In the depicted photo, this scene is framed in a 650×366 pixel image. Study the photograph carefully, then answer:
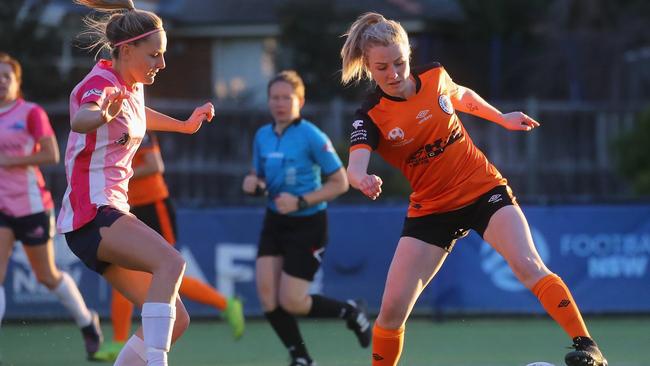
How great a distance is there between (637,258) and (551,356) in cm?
278

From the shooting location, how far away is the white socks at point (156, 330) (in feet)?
17.3

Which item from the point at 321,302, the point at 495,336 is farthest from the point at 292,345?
the point at 495,336

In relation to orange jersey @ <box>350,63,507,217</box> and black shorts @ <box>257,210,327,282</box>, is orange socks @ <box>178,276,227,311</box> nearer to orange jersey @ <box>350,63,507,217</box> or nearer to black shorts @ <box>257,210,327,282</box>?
black shorts @ <box>257,210,327,282</box>

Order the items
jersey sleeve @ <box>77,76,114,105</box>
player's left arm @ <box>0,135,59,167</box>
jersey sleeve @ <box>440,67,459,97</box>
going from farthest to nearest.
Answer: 1. player's left arm @ <box>0,135,59,167</box>
2. jersey sleeve @ <box>440,67,459,97</box>
3. jersey sleeve @ <box>77,76,114,105</box>

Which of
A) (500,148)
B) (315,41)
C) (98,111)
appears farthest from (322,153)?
(315,41)

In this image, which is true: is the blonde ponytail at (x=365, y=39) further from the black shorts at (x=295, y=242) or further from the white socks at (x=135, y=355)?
the black shorts at (x=295, y=242)

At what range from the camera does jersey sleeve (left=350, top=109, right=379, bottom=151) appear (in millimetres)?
5793

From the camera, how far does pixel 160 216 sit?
332 inches

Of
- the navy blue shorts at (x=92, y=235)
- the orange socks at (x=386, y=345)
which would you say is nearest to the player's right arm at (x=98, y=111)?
the navy blue shorts at (x=92, y=235)

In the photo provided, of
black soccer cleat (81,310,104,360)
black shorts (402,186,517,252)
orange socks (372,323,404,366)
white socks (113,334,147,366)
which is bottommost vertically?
black soccer cleat (81,310,104,360)

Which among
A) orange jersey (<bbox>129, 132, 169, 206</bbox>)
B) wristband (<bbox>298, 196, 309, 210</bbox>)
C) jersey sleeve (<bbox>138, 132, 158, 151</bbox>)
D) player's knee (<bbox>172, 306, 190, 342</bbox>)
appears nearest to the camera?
player's knee (<bbox>172, 306, 190, 342</bbox>)

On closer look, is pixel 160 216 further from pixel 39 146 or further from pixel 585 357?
pixel 585 357

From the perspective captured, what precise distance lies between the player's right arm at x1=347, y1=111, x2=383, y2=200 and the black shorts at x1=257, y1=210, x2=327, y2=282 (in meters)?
2.07

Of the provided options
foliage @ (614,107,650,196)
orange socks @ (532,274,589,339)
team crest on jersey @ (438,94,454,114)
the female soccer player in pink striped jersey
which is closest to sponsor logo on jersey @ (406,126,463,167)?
team crest on jersey @ (438,94,454,114)
